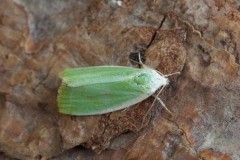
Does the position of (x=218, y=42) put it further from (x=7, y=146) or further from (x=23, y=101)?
(x=7, y=146)

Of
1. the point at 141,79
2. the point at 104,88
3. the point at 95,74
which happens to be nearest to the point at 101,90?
the point at 104,88

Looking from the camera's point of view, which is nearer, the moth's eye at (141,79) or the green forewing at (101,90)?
the green forewing at (101,90)

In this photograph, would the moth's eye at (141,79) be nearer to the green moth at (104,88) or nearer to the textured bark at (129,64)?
the green moth at (104,88)

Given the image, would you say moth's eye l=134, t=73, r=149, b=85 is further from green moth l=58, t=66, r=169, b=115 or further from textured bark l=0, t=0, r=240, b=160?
textured bark l=0, t=0, r=240, b=160

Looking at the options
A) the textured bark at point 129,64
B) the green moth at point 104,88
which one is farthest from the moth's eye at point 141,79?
the textured bark at point 129,64

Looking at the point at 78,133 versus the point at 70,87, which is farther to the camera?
the point at 70,87

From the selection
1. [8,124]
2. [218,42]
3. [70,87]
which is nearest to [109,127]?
[70,87]
